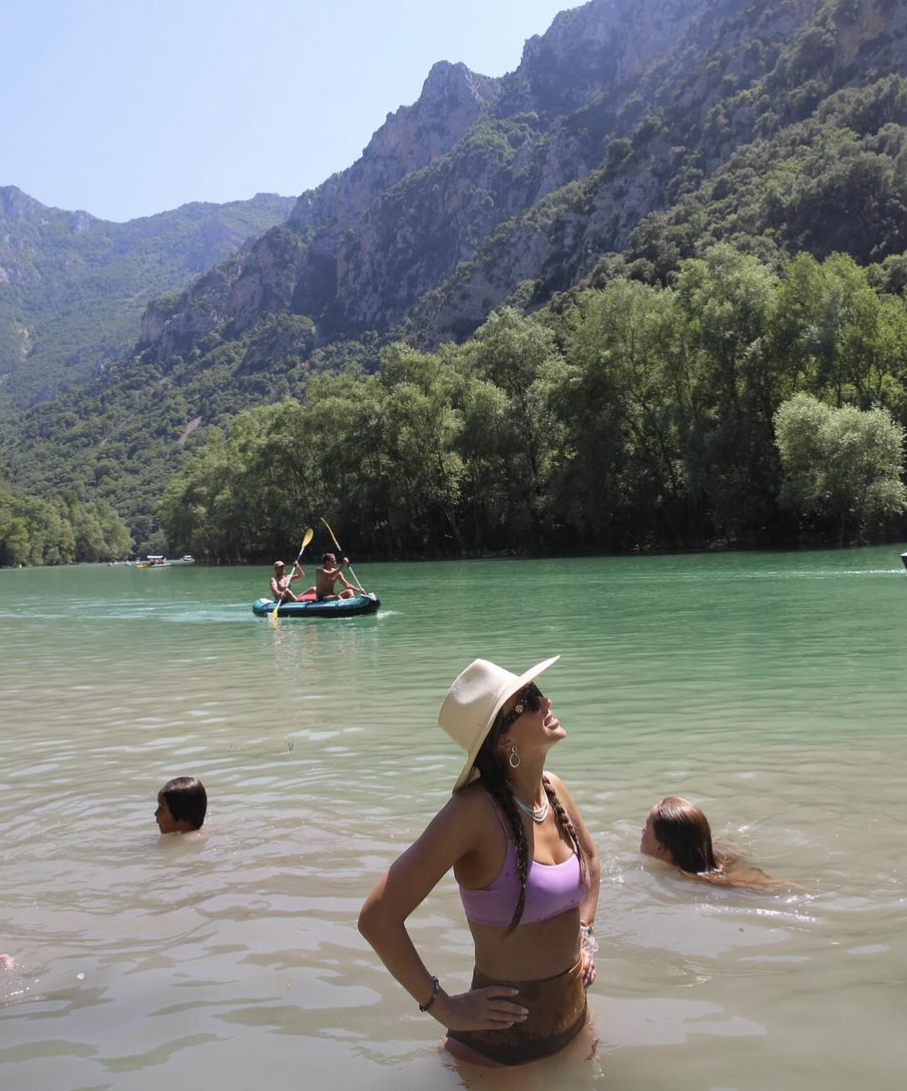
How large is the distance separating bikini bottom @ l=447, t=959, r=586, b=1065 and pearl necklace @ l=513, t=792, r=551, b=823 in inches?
21.3

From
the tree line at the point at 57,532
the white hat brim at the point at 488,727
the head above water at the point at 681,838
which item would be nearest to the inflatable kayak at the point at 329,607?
the head above water at the point at 681,838

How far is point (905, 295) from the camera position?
58750mm

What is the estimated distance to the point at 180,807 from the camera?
709 cm

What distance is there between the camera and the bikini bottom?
3414 mm

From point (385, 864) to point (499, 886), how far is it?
3.20 meters

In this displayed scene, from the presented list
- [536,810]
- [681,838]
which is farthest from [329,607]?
[536,810]

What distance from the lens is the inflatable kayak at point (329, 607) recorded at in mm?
26812

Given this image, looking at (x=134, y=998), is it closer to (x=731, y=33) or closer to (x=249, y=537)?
(x=249, y=537)

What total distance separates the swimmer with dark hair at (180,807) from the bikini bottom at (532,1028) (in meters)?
3.98

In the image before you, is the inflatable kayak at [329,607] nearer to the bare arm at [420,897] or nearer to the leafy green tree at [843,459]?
the bare arm at [420,897]

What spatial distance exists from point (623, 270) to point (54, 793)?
9828 cm

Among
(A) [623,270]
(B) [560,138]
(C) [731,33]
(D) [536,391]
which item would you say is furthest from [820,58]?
(D) [536,391]

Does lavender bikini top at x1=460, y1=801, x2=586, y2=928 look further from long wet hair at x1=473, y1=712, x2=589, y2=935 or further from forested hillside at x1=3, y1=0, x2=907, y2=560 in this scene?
forested hillside at x1=3, y1=0, x2=907, y2=560

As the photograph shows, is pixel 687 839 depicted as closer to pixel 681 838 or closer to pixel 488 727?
pixel 681 838
